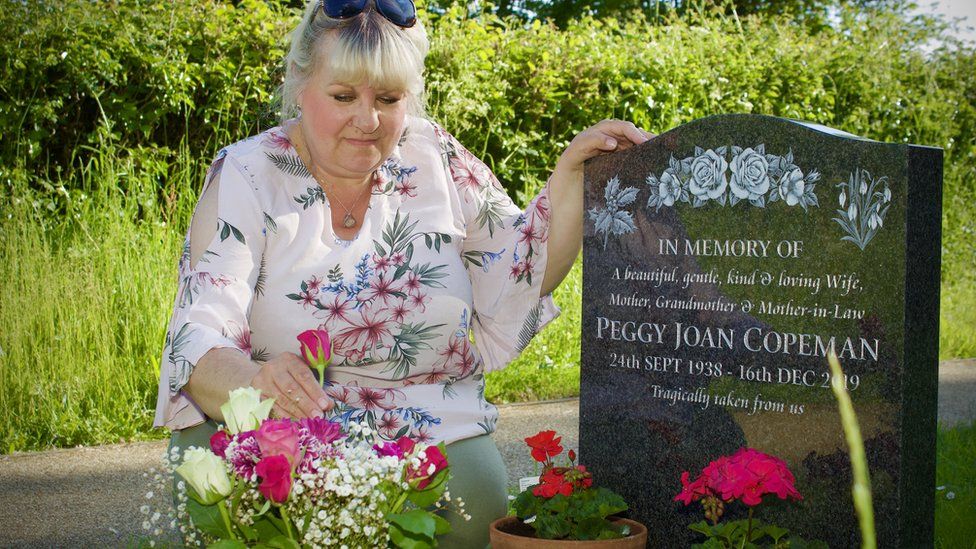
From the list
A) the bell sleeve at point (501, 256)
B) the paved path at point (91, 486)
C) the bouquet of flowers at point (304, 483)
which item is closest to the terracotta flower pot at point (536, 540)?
the bouquet of flowers at point (304, 483)

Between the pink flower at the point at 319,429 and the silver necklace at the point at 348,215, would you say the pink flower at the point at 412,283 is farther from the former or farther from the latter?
the pink flower at the point at 319,429

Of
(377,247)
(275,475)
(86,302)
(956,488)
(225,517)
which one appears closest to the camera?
(275,475)

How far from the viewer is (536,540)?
8.07ft

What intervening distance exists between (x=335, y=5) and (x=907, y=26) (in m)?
9.24

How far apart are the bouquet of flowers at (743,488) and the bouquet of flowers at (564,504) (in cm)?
25

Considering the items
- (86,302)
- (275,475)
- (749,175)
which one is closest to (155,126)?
(86,302)

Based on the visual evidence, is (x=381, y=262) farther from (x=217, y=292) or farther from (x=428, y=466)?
(x=428, y=466)

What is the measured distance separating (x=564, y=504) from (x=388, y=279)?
0.84m

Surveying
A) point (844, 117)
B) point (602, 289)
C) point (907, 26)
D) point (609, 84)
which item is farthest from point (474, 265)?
point (907, 26)

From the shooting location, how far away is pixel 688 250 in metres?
2.82

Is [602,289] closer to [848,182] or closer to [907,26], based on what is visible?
[848,182]

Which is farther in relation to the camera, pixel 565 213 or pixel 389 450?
pixel 565 213

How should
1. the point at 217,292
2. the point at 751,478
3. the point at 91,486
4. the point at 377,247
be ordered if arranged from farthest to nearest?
the point at 91,486
the point at 377,247
the point at 217,292
the point at 751,478

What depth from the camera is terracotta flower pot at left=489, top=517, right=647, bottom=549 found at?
95.4 inches
